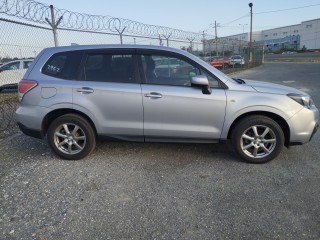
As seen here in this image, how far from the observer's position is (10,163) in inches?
177

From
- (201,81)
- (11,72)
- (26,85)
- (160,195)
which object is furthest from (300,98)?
(11,72)

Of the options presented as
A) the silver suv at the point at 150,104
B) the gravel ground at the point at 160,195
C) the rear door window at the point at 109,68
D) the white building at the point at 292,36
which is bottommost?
the gravel ground at the point at 160,195

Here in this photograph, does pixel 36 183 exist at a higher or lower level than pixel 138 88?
lower

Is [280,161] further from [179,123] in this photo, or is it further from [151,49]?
[151,49]

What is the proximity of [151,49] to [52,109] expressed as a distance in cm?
176

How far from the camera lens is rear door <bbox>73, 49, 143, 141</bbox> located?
4227mm

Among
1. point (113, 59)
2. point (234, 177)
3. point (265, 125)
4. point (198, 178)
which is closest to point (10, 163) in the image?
point (113, 59)

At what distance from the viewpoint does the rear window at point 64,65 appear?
436 centimetres

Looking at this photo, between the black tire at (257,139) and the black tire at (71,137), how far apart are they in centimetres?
221

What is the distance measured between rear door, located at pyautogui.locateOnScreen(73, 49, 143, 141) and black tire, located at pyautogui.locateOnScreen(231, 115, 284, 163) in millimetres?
1468

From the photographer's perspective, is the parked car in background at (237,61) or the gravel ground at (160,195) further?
the parked car in background at (237,61)

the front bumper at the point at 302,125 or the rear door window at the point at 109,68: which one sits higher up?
the rear door window at the point at 109,68

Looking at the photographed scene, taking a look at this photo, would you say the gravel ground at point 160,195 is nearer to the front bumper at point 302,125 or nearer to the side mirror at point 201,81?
the front bumper at point 302,125

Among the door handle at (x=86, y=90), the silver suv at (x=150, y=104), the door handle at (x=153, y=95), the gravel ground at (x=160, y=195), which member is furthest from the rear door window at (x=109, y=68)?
the gravel ground at (x=160, y=195)
